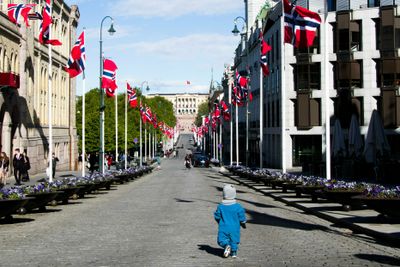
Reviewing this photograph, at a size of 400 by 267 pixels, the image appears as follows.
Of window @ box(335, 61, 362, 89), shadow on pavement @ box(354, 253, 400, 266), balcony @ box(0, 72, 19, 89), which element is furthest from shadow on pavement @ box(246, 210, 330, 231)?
window @ box(335, 61, 362, 89)

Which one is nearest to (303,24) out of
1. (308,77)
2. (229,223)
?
(229,223)

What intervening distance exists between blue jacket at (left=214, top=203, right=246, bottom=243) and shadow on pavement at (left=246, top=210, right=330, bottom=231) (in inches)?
211

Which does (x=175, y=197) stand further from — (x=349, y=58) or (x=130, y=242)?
(x=349, y=58)

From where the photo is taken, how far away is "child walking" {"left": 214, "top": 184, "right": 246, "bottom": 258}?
A: 11.4 meters

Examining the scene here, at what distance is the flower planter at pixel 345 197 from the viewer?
62.1ft

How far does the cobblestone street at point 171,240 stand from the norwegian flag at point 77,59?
981 centimetres

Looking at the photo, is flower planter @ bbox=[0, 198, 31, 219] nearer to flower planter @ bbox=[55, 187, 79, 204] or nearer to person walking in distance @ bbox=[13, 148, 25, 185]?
flower planter @ bbox=[55, 187, 79, 204]

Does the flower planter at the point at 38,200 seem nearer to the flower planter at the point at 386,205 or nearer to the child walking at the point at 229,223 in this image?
the child walking at the point at 229,223

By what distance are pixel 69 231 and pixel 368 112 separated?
148 ft

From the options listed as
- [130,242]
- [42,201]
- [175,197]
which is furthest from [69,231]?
[175,197]

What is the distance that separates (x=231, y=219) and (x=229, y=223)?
3.5 inches

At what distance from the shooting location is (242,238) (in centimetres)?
1467

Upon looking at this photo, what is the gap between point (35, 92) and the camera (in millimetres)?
52062

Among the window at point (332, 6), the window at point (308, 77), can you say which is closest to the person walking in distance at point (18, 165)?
the window at point (308, 77)
